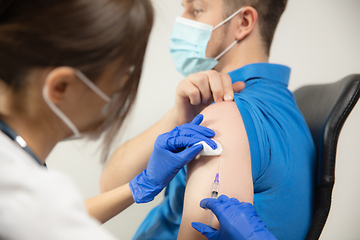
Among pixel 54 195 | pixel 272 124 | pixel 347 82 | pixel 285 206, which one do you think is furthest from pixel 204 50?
pixel 54 195

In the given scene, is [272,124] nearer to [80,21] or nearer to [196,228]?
[196,228]

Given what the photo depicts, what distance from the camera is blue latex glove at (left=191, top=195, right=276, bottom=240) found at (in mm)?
709

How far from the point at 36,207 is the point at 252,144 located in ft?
1.95

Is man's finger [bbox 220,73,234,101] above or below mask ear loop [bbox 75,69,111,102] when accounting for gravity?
below

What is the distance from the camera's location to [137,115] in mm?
1796

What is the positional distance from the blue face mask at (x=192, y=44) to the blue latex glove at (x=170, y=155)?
430 mm

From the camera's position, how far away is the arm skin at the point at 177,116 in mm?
962

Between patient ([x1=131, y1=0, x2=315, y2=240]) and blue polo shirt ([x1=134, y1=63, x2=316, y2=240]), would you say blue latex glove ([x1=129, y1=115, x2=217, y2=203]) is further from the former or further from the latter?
blue polo shirt ([x1=134, y1=63, x2=316, y2=240])

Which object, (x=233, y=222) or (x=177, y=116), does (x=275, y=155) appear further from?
(x=177, y=116)

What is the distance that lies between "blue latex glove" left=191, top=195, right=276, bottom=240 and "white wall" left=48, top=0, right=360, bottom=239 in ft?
3.67

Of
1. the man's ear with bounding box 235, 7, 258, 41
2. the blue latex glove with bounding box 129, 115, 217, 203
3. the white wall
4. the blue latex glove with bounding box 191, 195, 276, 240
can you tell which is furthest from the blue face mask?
the blue latex glove with bounding box 191, 195, 276, 240

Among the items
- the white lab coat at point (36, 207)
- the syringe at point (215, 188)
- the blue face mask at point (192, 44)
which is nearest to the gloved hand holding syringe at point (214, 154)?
the syringe at point (215, 188)

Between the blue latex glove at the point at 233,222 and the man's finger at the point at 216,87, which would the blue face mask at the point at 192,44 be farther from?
the blue latex glove at the point at 233,222

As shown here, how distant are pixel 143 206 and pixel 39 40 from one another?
1.43 meters
